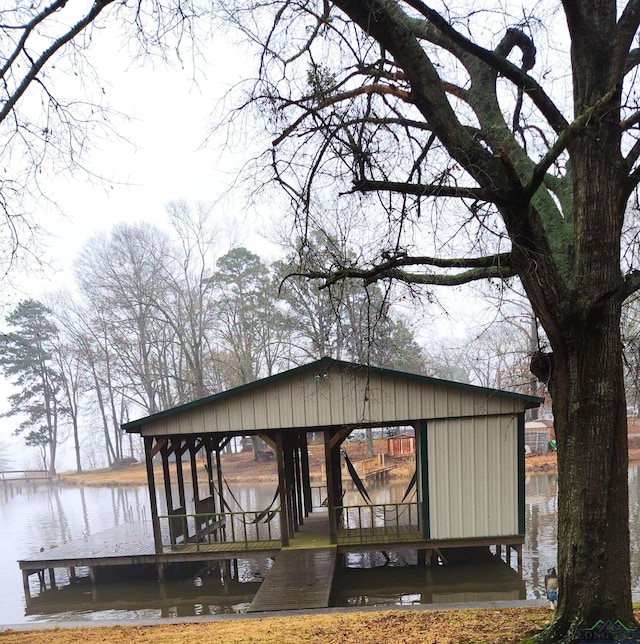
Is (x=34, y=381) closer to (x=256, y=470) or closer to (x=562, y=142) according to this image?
(x=256, y=470)

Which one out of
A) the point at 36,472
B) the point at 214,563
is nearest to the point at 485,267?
the point at 214,563

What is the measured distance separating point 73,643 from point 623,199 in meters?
6.64

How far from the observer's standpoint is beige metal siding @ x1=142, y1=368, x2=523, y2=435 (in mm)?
9023

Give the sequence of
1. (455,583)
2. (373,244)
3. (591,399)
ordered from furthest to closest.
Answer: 1. (455,583)
2. (373,244)
3. (591,399)

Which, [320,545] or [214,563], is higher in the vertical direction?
[320,545]

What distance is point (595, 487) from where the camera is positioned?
321 centimetres

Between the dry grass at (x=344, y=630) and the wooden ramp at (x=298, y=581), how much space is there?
2.16 feet

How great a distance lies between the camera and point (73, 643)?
16.7 ft

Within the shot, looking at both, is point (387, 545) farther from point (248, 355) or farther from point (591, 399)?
point (248, 355)

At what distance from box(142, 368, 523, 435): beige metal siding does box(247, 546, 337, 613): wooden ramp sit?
2.36 metres

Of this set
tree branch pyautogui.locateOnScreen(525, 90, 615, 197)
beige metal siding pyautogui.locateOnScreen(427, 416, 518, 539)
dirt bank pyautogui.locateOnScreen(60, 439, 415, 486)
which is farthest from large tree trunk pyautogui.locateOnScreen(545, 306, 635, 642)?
dirt bank pyautogui.locateOnScreen(60, 439, 415, 486)

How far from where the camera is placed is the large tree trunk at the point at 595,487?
10.5 ft

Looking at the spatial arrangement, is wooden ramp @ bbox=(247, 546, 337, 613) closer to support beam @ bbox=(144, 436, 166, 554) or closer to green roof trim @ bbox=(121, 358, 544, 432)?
support beam @ bbox=(144, 436, 166, 554)

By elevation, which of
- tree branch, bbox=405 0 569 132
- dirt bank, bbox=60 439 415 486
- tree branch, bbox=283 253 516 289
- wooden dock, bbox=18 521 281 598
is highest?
tree branch, bbox=405 0 569 132
